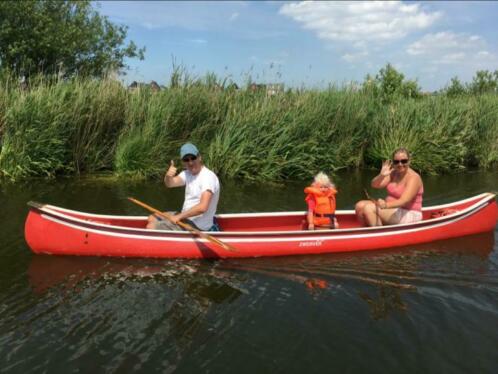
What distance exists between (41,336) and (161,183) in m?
7.06

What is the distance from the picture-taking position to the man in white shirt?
20.0ft

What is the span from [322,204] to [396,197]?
1080mm

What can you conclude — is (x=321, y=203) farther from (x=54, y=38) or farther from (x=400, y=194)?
(x=54, y=38)

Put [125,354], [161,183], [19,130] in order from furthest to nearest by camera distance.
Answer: [161,183] < [19,130] < [125,354]

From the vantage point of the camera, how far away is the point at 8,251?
654cm

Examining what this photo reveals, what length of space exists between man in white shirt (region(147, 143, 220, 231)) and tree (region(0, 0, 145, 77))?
11239 mm

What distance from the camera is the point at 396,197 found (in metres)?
7.00

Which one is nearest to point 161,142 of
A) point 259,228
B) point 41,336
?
point 259,228

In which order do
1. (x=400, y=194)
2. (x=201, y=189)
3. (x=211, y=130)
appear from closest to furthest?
(x=201, y=189), (x=400, y=194), (x=211, y=130)

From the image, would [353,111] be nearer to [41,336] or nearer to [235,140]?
[235,140]

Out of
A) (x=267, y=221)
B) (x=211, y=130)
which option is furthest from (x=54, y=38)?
(x=267, y=221)

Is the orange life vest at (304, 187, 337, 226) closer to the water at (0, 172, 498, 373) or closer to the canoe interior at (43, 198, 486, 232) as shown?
the canoe interior at (43, 198, 486, 232)

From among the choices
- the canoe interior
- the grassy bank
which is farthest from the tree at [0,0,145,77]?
the canoe interior

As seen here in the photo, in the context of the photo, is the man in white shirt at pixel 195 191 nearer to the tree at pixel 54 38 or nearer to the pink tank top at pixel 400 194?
the pink tank top at pixel 400 194
